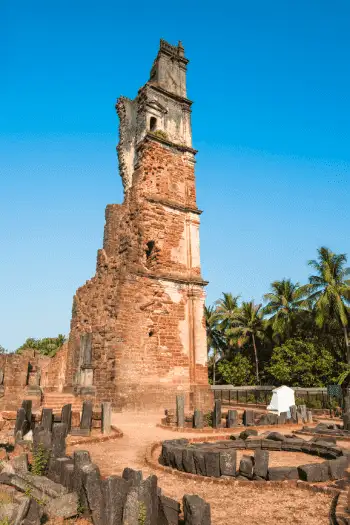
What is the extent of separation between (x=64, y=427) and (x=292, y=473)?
165 inches

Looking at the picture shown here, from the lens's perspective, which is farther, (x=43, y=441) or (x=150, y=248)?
(x=150, y=248)

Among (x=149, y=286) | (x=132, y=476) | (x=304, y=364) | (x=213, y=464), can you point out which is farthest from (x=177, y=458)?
(x=304, y=364)

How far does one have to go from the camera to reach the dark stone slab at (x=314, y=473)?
5.47 m

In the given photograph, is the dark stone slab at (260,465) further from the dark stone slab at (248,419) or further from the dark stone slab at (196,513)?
the dark stone slab at (248,419)

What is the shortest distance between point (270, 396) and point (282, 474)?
53.1 ft

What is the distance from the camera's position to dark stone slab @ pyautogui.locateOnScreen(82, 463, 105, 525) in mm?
4027

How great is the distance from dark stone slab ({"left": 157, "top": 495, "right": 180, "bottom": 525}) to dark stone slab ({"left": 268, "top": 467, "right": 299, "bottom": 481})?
2.22 m

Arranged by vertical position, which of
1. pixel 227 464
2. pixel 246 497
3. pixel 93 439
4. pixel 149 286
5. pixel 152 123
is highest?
pixel 152 123

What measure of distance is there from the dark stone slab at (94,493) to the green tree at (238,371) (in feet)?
95.4

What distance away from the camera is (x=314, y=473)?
5508 mm

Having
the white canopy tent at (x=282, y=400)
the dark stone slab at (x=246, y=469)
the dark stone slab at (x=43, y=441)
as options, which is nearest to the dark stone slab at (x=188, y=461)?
the dark stone slab at (x=246, y=469)

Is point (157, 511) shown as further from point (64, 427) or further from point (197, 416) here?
point (197, 416)

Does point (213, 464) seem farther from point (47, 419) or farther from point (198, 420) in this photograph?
point (198, 420)

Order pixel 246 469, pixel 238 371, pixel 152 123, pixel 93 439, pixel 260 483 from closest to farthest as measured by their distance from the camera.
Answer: pixel 260 483 → pixel 246 469 → pixel 93 439 → pixel 152 123 → pixel 238 371
